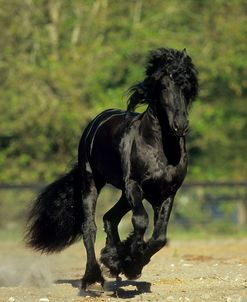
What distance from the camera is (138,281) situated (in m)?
9.33

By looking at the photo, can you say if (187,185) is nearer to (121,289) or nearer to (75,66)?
(75,66)

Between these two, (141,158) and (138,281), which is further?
(138,281)

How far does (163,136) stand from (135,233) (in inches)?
38.2

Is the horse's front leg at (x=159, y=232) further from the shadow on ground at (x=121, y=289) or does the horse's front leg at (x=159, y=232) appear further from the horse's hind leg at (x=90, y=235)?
the horse's hind leg at (x=90, y=235)

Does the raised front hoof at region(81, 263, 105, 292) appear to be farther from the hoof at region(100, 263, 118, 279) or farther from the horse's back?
the horse's back

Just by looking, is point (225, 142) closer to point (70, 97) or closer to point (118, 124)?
point (70, 97)

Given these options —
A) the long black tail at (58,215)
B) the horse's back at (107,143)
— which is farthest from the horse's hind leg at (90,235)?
the long black tail at (58,215)

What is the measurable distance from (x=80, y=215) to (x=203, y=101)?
18.3 meters

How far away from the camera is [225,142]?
27.0 metres

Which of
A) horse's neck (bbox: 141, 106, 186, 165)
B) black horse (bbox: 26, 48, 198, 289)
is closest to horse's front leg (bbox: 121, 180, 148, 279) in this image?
black horse (bbox: 26, 48, 198, 289)

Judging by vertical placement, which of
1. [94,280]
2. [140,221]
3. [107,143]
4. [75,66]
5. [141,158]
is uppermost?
[75,66]

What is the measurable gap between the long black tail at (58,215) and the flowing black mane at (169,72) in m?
1.76

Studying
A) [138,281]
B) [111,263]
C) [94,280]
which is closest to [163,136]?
[111,263]

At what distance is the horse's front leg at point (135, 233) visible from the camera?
7.93m
